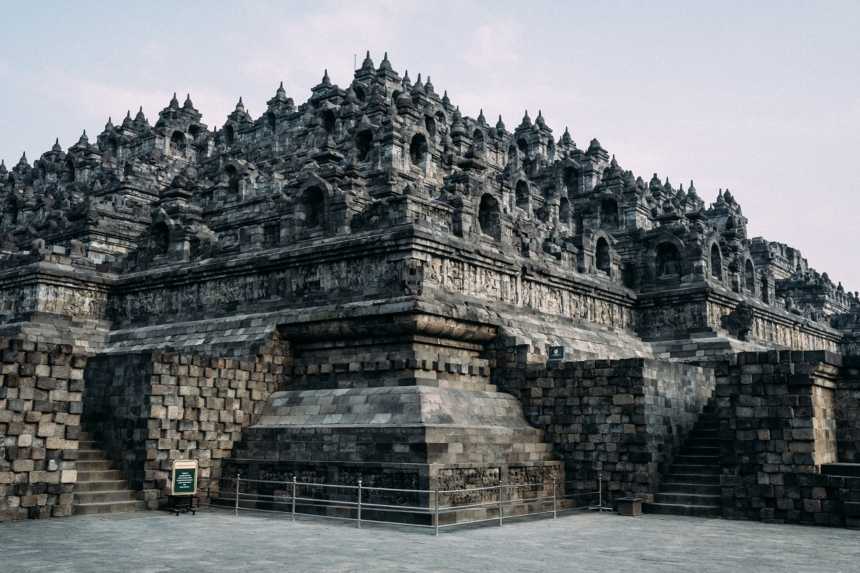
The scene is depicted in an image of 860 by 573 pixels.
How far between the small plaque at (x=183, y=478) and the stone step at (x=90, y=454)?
3.18 metres

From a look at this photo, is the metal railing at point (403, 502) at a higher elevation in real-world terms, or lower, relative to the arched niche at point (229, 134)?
lower

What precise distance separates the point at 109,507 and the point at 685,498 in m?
14.7

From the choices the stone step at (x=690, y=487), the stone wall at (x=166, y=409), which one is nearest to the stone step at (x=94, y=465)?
the stone wall at (x=166, y=409)

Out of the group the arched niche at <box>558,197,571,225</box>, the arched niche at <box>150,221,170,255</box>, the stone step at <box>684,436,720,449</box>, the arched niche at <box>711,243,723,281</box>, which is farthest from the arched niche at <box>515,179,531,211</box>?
the stone step at <box>684,436,720,449</box>

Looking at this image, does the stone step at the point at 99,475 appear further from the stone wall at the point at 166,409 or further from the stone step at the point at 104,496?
the stone step at the point at 104,496

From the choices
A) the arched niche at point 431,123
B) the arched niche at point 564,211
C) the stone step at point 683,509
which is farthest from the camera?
the arched niche at point 564,211

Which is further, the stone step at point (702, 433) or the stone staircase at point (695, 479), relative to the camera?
the stone step at point (702, 433)

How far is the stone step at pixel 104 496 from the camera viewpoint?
67.9 feet

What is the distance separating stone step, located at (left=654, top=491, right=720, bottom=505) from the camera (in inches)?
874

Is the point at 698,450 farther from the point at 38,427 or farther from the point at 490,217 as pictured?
the point at 38,427

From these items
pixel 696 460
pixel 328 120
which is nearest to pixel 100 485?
pixel 696 460

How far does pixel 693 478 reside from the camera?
76.6 ft

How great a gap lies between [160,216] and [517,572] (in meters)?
23.6

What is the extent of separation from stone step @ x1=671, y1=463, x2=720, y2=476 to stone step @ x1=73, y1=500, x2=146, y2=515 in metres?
14.4
